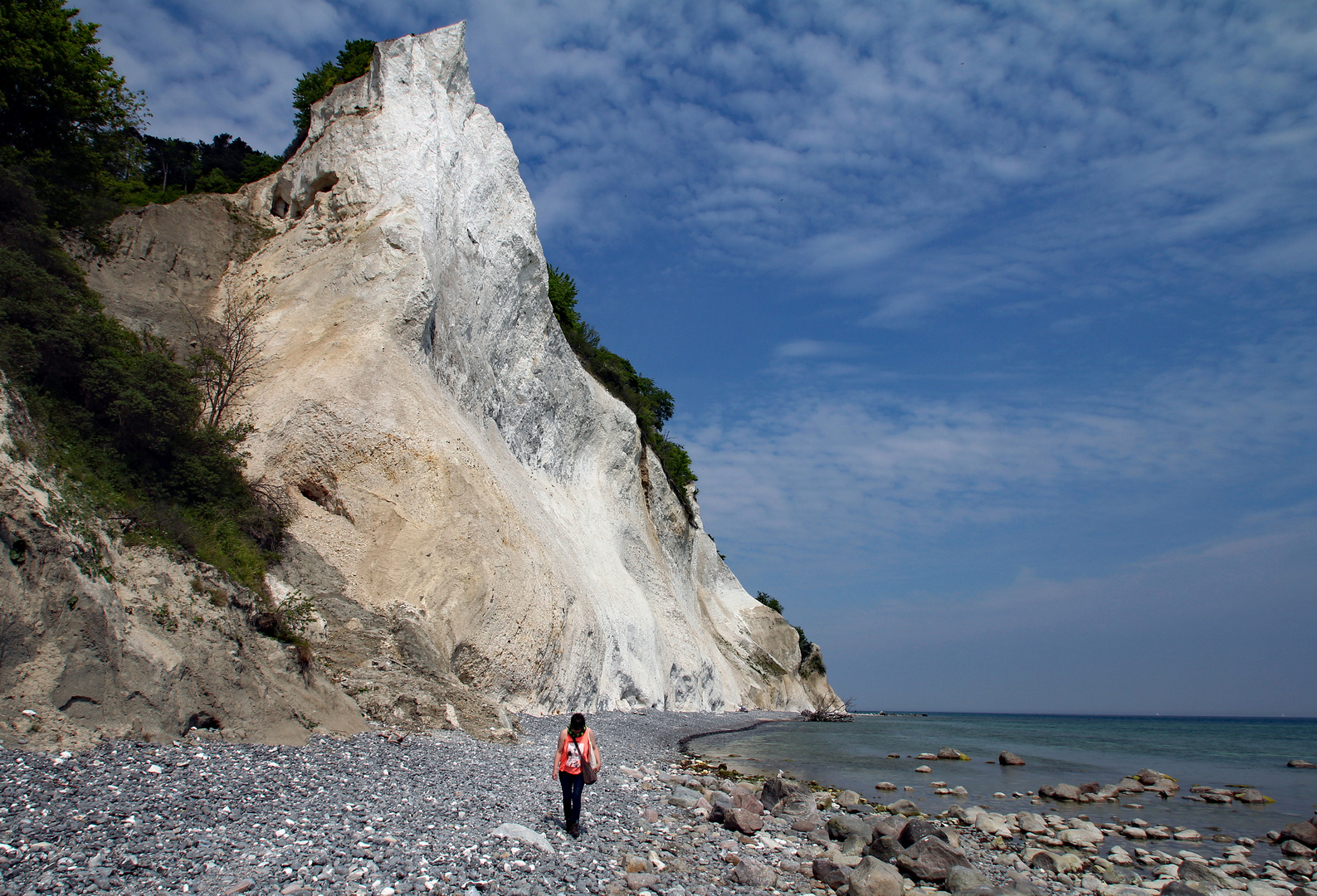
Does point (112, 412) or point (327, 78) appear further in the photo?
point (327, 78)

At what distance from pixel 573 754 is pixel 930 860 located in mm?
4442

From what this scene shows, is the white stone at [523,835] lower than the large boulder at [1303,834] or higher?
higher

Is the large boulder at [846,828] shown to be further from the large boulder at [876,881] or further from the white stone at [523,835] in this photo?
the white stone at [523,835]

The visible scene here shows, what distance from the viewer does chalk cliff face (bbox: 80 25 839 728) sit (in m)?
13.2

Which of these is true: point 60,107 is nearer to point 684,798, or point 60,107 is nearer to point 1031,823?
point 684,798

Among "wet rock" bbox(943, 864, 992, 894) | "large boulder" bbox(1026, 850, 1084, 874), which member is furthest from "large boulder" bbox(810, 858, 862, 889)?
"large boulder" bbox(1026, 850, 1084, 874)

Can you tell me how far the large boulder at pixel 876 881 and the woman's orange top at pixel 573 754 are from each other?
2867mm

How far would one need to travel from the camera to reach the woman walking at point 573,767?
23.6 ft

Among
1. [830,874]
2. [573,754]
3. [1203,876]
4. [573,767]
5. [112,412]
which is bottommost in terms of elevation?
[1203,876]

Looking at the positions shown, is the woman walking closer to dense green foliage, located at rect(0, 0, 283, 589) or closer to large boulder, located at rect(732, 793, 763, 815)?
large boulder, located at rect(732, 793, 763, 815)

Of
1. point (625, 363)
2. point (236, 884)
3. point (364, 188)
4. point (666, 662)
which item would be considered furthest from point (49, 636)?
point (625, 363)

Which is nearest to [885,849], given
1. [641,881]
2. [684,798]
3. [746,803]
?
[746,803]

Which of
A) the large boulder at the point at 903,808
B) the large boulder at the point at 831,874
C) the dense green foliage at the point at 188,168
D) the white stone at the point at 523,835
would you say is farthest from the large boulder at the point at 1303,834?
the dense green foliage at the point at 188,168

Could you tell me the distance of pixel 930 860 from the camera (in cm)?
831
